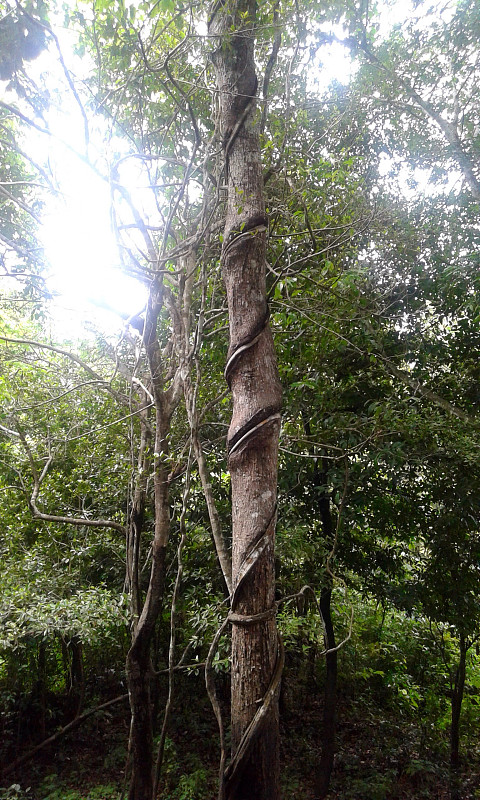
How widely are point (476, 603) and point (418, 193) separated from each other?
9.62ft

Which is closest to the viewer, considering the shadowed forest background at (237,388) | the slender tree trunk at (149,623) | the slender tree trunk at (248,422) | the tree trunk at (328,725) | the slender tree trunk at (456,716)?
the slender tree trunk at (248,422)

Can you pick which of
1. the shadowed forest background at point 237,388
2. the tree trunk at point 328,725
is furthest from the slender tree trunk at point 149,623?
the tree trunk at point 328,725

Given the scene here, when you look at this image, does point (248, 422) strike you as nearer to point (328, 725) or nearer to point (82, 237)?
point (82, 237)

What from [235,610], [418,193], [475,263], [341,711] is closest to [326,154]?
[418,193]

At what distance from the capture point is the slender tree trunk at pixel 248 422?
107cm

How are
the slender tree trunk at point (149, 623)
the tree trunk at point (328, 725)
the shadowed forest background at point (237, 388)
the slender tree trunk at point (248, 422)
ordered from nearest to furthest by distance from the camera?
the slender tree trunk at point (248, 422)
the shadowed forest background at point (237, 388)
the slender tree trunk at point (149, 623)
the tree trunk at point (328, 725)

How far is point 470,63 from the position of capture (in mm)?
3570

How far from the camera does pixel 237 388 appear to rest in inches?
51.5

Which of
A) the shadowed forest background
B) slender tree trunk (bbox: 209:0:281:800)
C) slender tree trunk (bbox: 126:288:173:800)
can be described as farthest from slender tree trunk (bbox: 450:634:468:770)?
slender tree trunk (bbox: 209:0:281:800)

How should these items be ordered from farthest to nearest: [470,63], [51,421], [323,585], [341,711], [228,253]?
→ [341,711]
[470,63]
[51,421]
[323,585]
[228,253]

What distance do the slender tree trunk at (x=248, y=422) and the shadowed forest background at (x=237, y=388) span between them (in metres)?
0.01

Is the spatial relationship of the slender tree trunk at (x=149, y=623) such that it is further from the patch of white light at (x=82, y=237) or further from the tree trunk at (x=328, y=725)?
the tree trunk at (x=328, y=725)

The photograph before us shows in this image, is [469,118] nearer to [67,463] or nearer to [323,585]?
[323,585]

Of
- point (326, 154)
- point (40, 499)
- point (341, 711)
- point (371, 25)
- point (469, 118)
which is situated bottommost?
point (341, 711)
